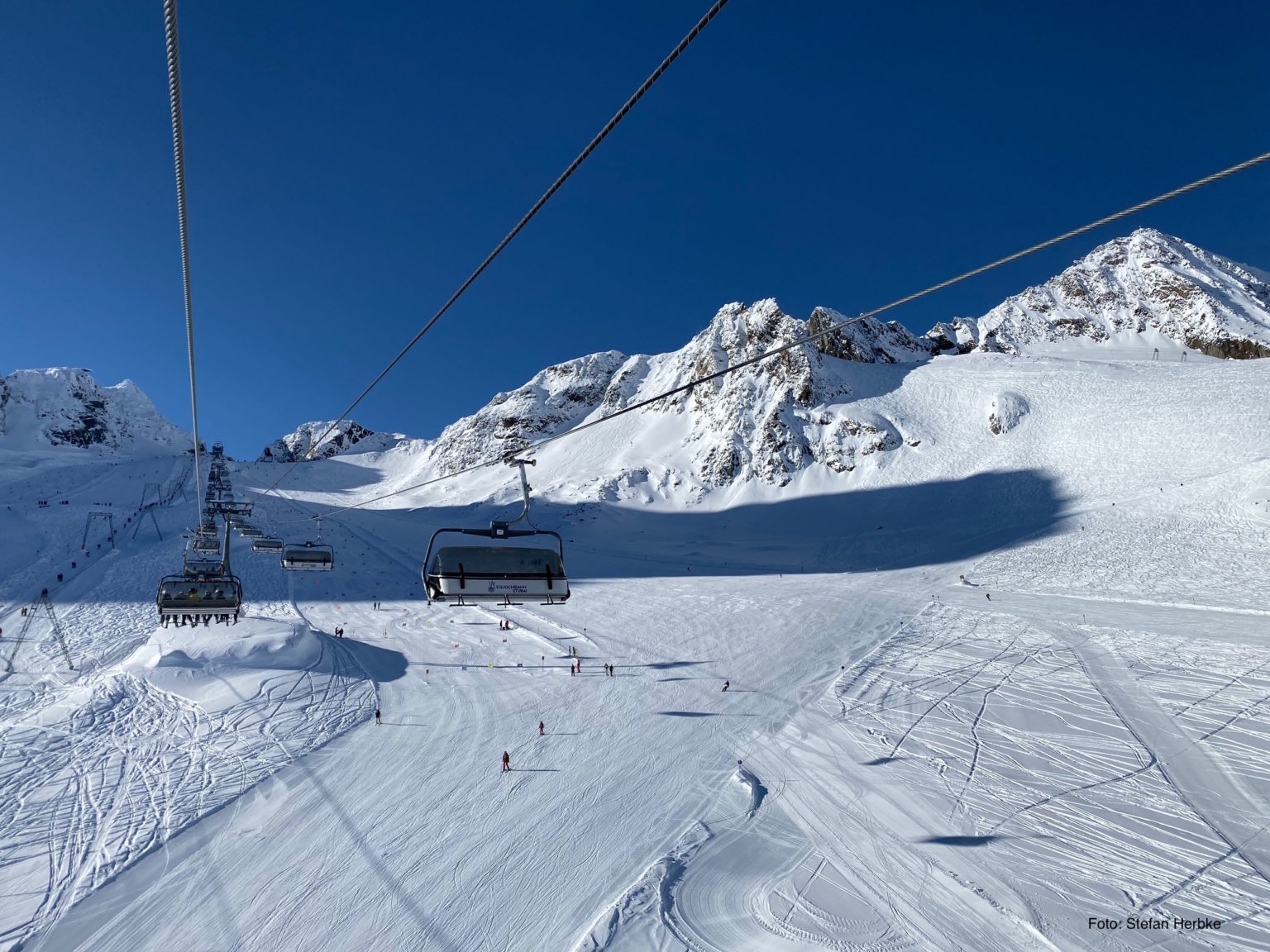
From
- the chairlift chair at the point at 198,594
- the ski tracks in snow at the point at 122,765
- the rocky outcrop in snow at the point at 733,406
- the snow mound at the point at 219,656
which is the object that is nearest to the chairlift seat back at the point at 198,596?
the chairlift chair at the point at 198,594

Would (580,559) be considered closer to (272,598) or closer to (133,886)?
(272,598)

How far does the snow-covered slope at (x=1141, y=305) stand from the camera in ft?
366

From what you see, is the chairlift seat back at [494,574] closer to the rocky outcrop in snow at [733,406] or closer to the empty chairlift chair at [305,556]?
the empty chairlift chair at [305,556]

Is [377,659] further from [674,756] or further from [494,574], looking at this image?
[494,574]

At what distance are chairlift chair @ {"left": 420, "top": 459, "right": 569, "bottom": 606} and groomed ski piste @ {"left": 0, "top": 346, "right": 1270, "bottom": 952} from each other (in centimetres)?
574

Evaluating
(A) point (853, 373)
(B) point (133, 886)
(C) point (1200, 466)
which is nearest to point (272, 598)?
(B) point (133, 886)

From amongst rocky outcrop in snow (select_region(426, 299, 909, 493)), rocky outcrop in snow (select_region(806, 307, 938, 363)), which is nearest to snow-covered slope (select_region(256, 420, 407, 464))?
rocky outcrop in snow (select_region(426, 299, 909, 493))

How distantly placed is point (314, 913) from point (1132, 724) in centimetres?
2167

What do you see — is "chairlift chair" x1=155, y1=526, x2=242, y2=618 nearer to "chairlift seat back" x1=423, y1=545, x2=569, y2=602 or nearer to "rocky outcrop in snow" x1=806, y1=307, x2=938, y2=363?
"chairlift seat back" x1=423, y1=545, x2=569, y2=602

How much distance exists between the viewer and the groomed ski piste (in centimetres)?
1206

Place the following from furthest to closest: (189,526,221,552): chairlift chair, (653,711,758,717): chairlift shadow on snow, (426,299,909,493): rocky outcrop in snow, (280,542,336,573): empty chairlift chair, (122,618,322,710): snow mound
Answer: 1. (426,299,909,493): rocky outcrop in snow
2. (280,542,336,573): empty chairlift chair
3. (189,526,221,552): chairlift chair
4. (122,618,322,710): snow mound
5. (653,711,758,717): chairlift shadow on snow

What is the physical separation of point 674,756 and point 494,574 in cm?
967

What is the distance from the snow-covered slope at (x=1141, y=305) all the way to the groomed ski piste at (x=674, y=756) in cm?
7893

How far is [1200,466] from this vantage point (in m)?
56.2
